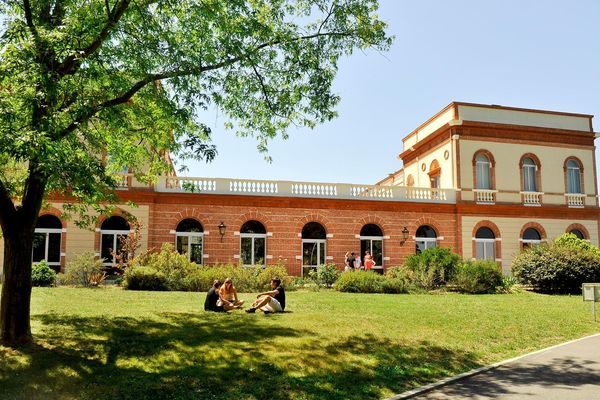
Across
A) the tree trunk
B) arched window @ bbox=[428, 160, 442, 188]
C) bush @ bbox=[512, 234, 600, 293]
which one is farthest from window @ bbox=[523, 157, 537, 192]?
the tree trunk

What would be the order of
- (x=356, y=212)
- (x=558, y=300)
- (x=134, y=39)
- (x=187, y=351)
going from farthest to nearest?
(x=356, y=212) < (x=558, y=300) < (x=134, y=39) < (x=187, y=351)

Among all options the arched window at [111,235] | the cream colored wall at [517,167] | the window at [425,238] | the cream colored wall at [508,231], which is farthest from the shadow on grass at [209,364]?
the cream colored wall at [517,167]

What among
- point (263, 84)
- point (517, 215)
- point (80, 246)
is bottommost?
point (80, 246)

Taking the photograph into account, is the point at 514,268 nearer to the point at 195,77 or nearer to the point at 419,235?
the point at 419,235

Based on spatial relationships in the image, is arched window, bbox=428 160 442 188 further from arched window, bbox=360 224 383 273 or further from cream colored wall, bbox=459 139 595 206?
arched window, bbox=360 224 383 273

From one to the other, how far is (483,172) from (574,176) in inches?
238

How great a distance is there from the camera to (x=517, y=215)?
91.9ft

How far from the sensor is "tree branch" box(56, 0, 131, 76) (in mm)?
8500

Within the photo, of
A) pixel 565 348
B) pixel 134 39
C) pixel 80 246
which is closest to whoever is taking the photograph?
pixel 134 39

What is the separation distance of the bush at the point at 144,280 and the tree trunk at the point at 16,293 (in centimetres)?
947

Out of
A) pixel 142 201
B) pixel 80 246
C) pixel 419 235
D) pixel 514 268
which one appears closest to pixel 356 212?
pixel 419 235

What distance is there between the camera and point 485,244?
90.9 feet

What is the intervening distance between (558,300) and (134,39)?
16.4 m

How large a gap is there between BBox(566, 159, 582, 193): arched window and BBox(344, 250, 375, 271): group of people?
44.3 ft
